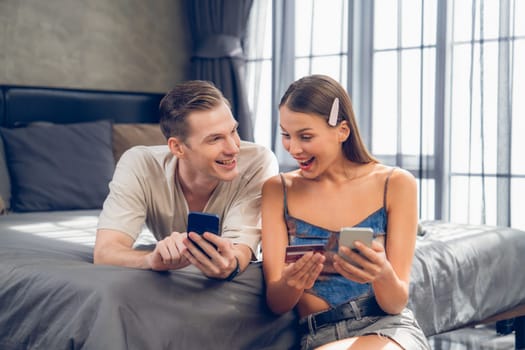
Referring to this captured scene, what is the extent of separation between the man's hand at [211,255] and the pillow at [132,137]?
7.52 feet

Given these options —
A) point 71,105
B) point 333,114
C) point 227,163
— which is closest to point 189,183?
point 227,163

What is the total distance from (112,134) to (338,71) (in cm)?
144

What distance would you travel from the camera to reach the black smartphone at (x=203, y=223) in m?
1.75

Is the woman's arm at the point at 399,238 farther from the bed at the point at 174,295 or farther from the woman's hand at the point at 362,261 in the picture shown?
the bed at the point at 174,295

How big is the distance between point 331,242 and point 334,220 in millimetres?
129

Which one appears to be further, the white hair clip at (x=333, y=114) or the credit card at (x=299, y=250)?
the white hair clip at (x=333, y=114)

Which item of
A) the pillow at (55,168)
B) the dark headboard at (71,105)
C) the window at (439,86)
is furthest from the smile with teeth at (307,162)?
the dark headboard at (71,105)

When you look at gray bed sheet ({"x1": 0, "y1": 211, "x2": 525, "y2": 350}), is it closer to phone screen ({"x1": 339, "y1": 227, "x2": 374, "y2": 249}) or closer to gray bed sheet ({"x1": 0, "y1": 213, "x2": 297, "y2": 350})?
gray bed sheet ({"x1": 0, "y1": 213, "x2": 297, "y2": 350})

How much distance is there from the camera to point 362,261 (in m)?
1.65

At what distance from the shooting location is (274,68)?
4668 mm

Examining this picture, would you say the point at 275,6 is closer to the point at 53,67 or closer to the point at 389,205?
the point at 53,67

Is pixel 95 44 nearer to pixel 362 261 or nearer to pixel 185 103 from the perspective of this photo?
pixel 185 103

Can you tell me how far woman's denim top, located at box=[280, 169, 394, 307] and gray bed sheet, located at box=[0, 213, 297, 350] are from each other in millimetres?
153

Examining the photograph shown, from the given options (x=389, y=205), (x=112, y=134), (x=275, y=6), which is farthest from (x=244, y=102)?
(x=389, y=205)
